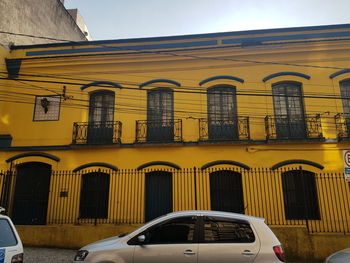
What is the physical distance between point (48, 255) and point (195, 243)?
5718 mm

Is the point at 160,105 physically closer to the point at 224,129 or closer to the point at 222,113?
the point at 222,113

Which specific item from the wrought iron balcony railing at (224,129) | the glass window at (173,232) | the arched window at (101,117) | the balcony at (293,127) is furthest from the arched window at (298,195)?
the arched window at (101,117)

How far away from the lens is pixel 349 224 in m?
9.66

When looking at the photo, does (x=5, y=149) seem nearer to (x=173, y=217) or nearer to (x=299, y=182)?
(x=173, y=217)

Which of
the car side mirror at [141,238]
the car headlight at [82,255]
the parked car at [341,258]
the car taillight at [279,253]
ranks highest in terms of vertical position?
the car side mirror at [141,238]

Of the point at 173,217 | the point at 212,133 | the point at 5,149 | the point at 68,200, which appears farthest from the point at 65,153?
the point at 173,217

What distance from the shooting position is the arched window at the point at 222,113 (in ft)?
36.5

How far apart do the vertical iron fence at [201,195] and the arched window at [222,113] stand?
1.56 metres

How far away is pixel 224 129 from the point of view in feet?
36.7

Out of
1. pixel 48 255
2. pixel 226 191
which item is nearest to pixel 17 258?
pixel 48 255

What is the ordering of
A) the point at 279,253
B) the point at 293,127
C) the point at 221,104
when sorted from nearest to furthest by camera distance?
the point at 279,253, the point at 293,127, the point at 221,104

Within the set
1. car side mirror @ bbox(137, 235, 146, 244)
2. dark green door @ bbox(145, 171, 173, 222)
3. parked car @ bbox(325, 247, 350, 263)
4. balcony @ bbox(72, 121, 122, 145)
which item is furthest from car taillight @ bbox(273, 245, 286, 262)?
balcony @ bbox(72, 121, 122, 145)

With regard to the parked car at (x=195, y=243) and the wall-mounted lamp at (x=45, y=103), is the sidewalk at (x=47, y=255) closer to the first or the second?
the parked car at (x=195, y=243)

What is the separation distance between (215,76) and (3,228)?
9.62m
